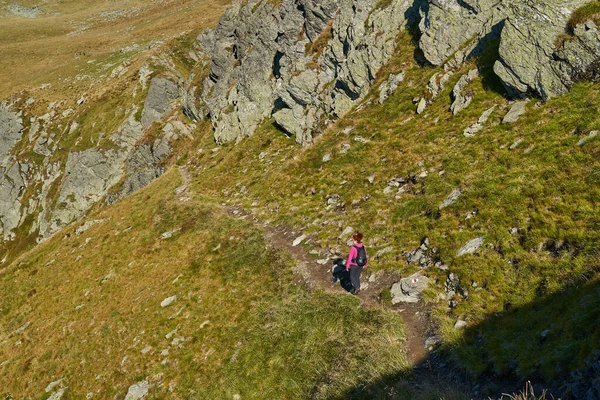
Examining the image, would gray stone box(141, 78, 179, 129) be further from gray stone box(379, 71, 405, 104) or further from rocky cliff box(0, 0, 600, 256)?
gray stone box(379, 71, 405, 104)

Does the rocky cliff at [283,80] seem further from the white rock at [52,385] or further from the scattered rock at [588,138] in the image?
the white rock at [52,385]

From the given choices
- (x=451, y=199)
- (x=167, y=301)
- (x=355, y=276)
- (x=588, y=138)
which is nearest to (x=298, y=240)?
(x=355, y=276)

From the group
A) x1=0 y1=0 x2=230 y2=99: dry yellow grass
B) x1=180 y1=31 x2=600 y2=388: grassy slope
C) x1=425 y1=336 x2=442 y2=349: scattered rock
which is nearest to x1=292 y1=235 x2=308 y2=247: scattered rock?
x1=180 y1=31 x2=600 y2=388: grassy slope

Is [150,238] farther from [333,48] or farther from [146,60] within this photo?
[146,60]

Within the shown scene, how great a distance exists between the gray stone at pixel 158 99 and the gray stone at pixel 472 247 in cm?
6247

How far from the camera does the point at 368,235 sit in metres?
17.3

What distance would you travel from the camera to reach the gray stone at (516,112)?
17719 millimetres

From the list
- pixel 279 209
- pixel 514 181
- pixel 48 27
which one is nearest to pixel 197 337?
pixel 279 209

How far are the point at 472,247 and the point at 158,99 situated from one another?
216ft

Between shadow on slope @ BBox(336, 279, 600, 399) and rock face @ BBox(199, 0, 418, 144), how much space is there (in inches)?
1043

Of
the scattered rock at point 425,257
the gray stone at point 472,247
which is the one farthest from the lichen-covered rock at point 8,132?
→ the gray stone at point 472,247

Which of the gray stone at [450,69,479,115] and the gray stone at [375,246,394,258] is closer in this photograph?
the gray stone at [375,246,394,258]

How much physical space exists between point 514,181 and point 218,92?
48.3 metres

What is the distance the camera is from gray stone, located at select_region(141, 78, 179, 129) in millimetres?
63469
